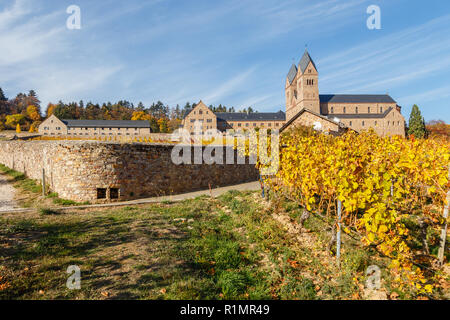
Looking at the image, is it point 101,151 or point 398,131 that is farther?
point 398,131

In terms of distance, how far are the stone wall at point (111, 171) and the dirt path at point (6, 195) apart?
1.39 metres

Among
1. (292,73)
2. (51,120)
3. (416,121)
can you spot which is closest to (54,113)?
(51,120)

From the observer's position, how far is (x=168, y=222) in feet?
25.7

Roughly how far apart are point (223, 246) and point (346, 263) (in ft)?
9.21

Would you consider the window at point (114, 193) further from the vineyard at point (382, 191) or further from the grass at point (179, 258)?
the vineyard at point (382, 191)

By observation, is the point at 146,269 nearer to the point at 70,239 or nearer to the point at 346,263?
the point at 70,239

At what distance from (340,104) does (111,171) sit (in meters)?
78.8

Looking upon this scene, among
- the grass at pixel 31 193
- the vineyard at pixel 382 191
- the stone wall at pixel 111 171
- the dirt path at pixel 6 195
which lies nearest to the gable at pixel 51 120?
the grass at pixel 31 193

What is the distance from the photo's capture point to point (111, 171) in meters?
11.2

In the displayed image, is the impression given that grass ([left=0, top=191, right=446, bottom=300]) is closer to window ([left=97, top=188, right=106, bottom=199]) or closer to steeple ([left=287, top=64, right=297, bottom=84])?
window ([left=97, top=188, right=106, bottom=199])

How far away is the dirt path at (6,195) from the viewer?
10111 millimetres

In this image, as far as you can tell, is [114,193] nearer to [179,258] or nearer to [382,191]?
[179,258]

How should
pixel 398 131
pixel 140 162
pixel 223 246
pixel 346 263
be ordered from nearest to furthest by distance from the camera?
pixel 346 263 < pixel 223 246 < pixel 140 162 < pixel 398 131
